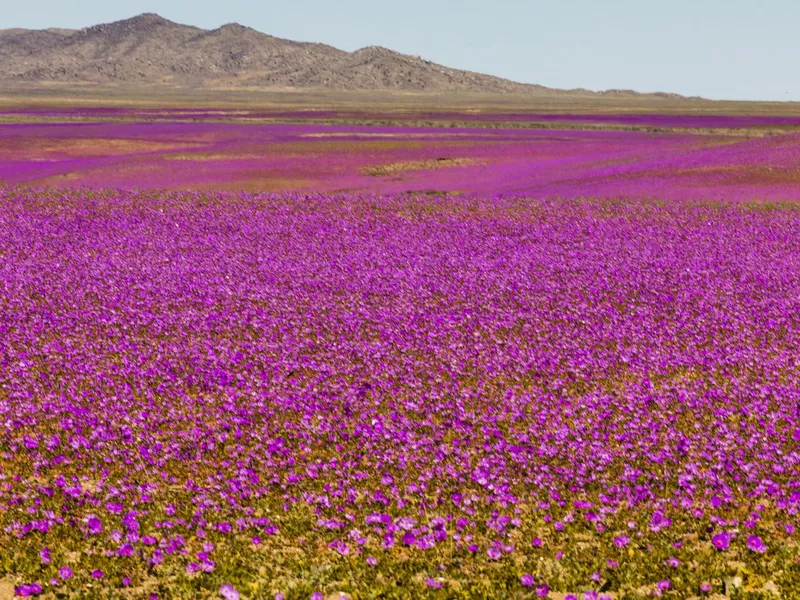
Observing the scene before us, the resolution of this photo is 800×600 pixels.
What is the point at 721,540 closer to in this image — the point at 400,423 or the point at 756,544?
the point at 756,544

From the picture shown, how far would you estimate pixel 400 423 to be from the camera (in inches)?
522

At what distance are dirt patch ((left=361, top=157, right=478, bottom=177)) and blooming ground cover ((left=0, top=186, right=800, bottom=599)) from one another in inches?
1000

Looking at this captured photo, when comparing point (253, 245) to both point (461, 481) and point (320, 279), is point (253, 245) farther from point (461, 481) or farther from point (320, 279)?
point (461, 481)

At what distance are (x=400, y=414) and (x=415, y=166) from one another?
137 feet

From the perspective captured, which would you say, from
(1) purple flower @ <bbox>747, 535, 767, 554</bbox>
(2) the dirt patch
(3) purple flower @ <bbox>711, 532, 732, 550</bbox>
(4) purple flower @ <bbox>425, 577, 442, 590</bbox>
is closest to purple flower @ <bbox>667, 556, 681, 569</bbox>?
(3) purple flower @ <bbox>711, 532, 732, 550</bbox>

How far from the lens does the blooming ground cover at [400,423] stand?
9305 mm

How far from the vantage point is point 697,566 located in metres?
9.02

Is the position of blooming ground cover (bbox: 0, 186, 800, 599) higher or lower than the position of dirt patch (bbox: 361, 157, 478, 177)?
lower

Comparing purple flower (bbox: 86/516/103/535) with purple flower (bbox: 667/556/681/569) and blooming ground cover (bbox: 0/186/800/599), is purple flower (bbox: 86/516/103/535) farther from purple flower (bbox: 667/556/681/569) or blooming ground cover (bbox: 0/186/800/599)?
purple flower (bbox: 667/556/681/569)

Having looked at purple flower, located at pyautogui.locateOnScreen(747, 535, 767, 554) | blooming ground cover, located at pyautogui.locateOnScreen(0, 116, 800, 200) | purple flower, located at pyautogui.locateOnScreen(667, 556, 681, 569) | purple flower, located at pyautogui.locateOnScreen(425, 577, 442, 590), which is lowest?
purple flower, located at pyautogui.locateOnScreen(425, 577, 442, 590)

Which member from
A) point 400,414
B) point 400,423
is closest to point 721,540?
point 400,423

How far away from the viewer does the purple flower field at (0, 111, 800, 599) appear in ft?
30.6

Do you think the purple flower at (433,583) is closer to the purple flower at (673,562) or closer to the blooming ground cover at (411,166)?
the purple flower at (673,562)

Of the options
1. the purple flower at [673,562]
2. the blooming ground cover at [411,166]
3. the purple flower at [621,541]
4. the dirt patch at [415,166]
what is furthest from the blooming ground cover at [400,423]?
the dirt patch at [415,166]
